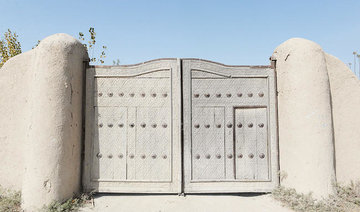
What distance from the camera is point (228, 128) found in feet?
10.6

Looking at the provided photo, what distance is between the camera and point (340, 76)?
3.19 m

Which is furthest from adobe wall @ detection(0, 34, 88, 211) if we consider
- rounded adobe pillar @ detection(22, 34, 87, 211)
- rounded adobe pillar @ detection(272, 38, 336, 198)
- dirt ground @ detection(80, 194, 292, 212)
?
rounded adobe pillar @ detection(272, 38, 336, 198)

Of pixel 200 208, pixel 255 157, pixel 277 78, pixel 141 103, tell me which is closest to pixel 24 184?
pixel 141 103

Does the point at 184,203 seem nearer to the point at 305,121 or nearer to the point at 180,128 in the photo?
the point at 180,128

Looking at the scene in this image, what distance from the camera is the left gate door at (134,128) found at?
3154 mm

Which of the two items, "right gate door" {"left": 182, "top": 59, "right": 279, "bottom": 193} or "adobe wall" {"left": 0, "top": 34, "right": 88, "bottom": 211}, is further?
"right gate door" {"left": 182, "top": 59, "right": 279, "bottom": 193}

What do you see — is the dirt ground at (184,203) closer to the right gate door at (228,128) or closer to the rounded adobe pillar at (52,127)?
the right gate door at (228,128)

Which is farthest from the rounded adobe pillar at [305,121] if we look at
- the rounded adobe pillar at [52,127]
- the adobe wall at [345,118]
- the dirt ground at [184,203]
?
the rounded adobe pillar at [52,127]

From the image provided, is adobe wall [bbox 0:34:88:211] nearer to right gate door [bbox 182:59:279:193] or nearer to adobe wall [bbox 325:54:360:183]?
right gate door [bbox 182:59:279:193]

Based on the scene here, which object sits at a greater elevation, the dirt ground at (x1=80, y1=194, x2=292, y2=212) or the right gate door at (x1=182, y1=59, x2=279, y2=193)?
the right gate door at (x1=182, y1=59, x2=279, y2=193)

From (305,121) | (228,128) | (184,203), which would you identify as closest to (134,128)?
(184,203)

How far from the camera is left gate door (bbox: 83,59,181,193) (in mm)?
3154

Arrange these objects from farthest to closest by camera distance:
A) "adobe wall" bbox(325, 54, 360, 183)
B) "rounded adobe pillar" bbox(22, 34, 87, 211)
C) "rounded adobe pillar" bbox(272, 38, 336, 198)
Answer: "adobe wall" bbox(325, 54, 360, 183) < "rounded adobe pillar" bbox(272, 38, 336, 198) < "rounded adobe pillar" bbox(22, 34, 87, 211)

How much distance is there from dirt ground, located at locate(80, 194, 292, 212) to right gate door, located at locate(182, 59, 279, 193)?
5.1 inches
